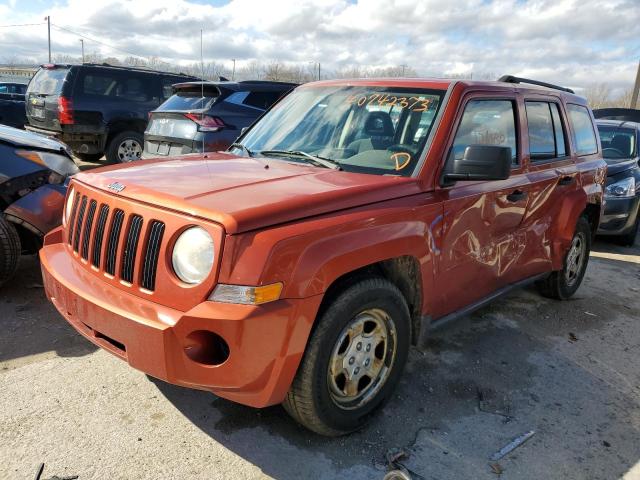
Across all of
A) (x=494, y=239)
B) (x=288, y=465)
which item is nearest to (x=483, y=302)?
(x=494, y=239)

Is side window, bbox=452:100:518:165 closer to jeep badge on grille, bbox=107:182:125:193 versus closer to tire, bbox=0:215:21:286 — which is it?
jeep badge on grille, bbox=107:182:125:193

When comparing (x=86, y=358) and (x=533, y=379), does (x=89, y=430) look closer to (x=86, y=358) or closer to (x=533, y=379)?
(x=86, y=358)

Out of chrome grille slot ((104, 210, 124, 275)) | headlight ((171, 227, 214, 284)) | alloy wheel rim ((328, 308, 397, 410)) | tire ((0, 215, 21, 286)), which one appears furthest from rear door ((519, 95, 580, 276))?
tire ((0, 215, 21, 286))

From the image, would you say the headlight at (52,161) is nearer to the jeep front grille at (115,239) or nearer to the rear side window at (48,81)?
the jeep front grille at (115,239)

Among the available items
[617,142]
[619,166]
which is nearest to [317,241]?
[619,166]

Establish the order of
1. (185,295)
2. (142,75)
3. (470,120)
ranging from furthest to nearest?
1. (142,75)
2. (470,120)
3. (185,295)

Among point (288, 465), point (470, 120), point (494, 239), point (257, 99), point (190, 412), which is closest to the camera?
point (288, 465)

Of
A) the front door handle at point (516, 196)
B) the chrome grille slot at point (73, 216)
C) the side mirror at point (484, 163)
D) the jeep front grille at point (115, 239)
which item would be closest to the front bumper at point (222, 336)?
the jeep front grille at point (115, 239)

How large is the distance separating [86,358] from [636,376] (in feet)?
Result: 12.4

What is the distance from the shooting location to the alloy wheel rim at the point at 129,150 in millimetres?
10070

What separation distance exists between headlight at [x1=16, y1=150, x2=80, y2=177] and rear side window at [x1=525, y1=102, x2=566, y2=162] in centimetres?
383

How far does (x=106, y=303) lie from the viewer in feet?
7.97

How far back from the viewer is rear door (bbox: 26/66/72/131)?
9594 mm

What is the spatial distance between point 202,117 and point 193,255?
5154 millimetres
